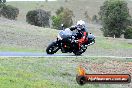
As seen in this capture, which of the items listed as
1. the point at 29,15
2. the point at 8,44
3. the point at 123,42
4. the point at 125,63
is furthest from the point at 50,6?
the point at 125,63

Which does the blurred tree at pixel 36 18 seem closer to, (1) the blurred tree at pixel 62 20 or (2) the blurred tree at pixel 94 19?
(1) the blurred tree at pixel 62 20

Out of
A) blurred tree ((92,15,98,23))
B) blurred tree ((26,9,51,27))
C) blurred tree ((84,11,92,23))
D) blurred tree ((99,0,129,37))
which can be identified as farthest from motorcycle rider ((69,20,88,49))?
blurred tree ((92,15,98,23))

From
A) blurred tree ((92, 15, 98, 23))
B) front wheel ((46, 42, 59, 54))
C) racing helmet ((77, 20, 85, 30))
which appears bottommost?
front wheel ((46, 42, 59, 54))

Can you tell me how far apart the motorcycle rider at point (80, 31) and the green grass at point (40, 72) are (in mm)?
1994

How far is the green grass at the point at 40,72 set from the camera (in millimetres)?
15371

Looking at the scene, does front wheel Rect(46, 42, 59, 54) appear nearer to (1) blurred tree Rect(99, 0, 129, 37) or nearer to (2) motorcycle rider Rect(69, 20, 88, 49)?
(2) motorcycle rider Rect(69, 20, 88, 49)

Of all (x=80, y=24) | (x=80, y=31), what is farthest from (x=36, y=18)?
(x=80, y=24)

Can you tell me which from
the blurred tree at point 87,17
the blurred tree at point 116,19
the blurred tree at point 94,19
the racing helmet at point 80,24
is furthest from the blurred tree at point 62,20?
the racing helmet at point 80,24

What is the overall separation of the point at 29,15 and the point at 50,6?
74047mm

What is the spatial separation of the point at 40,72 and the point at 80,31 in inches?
298

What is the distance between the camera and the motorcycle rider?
82.6 ft

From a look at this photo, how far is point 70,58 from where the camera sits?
2430 cm

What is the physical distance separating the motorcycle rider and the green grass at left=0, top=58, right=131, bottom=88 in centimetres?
199

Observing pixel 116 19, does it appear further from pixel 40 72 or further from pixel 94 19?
pixel 94 19
